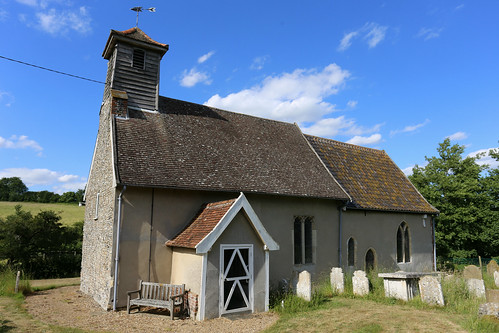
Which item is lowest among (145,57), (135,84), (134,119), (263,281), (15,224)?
(263,281)

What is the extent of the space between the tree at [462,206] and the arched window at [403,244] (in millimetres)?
9882

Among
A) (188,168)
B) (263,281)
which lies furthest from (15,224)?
(263,281)

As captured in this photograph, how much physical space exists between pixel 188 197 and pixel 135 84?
635cm

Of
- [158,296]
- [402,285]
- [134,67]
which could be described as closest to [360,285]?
[402,285]

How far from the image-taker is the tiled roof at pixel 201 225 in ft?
36.9

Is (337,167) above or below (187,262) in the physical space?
above

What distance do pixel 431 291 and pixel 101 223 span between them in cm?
1258

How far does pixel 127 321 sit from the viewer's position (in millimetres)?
10289

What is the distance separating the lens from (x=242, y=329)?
9.69 metres

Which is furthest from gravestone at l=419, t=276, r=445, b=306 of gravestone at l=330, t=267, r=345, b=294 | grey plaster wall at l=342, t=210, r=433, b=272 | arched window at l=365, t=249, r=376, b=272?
arched window at l=365, t=249, r=376, b=272

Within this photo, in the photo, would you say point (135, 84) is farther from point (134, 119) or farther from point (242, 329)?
point (242, 329)

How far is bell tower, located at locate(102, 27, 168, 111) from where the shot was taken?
51.5ft

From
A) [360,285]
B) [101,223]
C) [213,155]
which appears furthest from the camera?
[213,155]

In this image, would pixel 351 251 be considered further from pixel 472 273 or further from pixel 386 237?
pixel 472 273
